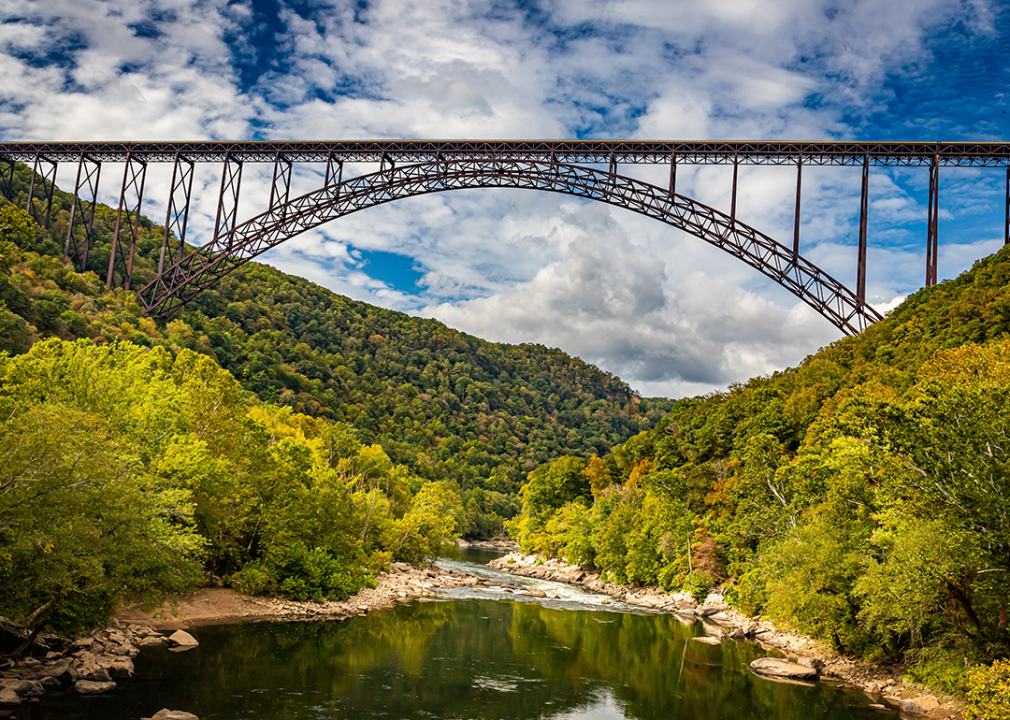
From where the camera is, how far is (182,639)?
24750mm

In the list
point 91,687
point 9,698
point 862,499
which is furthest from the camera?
point 862,499

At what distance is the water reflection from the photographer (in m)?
19.4

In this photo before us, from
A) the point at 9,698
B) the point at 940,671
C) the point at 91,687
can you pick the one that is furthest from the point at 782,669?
the point at 9,698

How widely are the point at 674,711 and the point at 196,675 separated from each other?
13.9 metres

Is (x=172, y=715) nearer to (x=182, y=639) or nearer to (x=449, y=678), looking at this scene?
(x=182, y=639)

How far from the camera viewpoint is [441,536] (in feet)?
185

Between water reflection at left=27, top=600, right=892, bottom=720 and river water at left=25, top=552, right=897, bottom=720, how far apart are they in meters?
0.06

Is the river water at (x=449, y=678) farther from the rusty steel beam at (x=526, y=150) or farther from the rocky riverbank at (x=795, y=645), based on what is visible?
the rusty steel beam at (x=526, y=150)

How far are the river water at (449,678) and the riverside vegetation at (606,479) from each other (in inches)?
106

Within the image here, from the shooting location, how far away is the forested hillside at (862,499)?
20203mm

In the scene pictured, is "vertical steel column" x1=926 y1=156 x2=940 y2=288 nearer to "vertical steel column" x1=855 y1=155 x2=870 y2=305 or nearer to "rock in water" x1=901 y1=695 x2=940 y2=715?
"vertical steel column" x1=855 y1=155 x2=870 y2=305

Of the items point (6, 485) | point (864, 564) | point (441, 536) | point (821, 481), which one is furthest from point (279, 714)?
point (441, 536)

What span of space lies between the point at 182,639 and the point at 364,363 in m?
100

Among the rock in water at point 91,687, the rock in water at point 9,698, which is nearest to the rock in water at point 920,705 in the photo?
the rock in water at point 91,687
